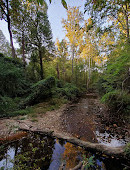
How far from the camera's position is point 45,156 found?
7.69 ft

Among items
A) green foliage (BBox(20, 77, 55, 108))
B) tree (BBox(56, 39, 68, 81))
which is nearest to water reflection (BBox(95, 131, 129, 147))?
green foliage (BBox(20, 77, 55, 108))

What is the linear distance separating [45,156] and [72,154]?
813mm

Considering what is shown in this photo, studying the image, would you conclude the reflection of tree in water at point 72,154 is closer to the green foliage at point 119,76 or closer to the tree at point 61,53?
the green foliage at point 119,76

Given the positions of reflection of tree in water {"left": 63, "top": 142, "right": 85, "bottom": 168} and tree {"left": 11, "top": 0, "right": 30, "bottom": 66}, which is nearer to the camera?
reflection of tree in water {"left": 63, "top": 142, "right": 85, "bottom": 168}

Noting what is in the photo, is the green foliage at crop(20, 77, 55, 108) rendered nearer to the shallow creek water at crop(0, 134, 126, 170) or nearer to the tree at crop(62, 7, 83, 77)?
the shallow creek water at crop(0, 134, 126, 170)

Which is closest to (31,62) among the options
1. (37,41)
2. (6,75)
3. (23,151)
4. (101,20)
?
(37,41)

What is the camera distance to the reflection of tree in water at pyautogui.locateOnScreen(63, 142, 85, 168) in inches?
84.5

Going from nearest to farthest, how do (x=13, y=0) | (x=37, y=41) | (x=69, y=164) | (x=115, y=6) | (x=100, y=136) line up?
(x=69, y=164) < (x=100, y=136) < (x=115, y=6) < (x=13, y=0) < (x=37, y=41)

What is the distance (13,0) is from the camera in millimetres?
8188

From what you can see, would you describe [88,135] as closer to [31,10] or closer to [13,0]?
[13,0]

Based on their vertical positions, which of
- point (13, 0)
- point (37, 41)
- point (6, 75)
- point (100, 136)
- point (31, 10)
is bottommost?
point (100, 136)

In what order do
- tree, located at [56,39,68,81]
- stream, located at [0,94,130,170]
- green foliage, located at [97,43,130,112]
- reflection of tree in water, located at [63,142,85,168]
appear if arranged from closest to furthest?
stream, located at [0,94,130,170]
reflection of tree in water, located at [63,142,85,168]
green foliage, located at [97,43,130,112]
tree, located at [56,39,68,81]

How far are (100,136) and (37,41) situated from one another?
46.6ft

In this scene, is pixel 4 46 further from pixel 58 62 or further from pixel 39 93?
pixel 39 93
